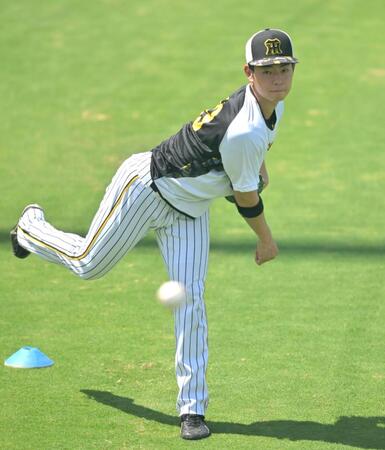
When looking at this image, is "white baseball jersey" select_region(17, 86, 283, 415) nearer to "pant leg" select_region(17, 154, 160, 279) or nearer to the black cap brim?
"pant leg" select_region(17, 154, 160, 279)

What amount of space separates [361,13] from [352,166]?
4.72 m

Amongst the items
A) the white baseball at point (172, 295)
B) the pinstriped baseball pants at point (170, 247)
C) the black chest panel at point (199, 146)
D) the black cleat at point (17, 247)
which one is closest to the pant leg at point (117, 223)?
the pinstriped baseball pants at point (170, 247)

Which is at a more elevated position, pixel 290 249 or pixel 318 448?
pixel 318 448

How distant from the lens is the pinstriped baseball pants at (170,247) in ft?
16.6

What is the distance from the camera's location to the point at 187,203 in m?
5.07

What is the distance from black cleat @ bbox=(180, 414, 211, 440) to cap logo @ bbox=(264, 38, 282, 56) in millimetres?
1786

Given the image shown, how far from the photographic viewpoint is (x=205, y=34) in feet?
43.3

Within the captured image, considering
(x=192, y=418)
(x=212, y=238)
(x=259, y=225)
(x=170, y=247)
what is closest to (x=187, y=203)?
(x=170, y=247)

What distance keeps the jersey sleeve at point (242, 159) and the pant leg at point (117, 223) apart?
472 millimetres

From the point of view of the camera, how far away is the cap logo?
4809mm

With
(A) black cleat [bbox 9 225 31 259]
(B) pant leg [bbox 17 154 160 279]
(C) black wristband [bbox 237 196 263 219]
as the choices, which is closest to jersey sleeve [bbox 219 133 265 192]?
(C) black wristband [bbox 237 196 263 219]

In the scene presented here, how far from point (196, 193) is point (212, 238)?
333cm

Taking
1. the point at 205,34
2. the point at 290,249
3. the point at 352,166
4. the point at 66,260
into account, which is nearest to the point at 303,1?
the point at 205,34

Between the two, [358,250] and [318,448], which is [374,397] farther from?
[358,250]
